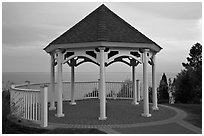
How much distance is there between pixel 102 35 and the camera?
10562 millimetres

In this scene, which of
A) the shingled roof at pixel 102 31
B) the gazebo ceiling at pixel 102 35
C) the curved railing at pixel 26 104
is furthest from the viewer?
the shingled roof at pixel 102 31

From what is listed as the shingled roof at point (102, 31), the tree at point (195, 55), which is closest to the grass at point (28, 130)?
the shingled roof at point (102, 31)

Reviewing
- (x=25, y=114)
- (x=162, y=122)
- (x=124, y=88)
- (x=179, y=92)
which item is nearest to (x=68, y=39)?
(x=25, y=114)

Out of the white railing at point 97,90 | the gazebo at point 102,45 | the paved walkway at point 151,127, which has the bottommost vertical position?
the paved walkway at point 151,127

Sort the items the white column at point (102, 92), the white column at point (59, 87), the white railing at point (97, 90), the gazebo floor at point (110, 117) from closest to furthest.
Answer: the gazebo floor at point (110, 117) < the white column at point (102, 92) < the white column at point (59, 87) < the white railing at point (97, 90)

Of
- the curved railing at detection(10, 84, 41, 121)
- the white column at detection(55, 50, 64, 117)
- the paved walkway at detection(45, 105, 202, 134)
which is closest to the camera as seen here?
the paved walkway at detection(45, 105, 202, 134)

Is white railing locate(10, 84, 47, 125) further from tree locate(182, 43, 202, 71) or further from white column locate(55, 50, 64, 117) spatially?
tree locate(182, 43, 202, 71)

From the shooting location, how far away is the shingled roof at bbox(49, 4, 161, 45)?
1064cm

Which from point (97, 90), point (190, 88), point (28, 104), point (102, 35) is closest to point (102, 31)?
point (102, 35)

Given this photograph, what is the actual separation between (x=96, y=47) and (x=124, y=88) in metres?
7.98

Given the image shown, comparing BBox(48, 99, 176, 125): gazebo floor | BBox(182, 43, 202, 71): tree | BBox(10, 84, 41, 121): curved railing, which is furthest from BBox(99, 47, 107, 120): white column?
BBox(182, 43, 202, 71): tree

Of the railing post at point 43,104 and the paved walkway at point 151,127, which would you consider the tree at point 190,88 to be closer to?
the paved walkway at point 151,127

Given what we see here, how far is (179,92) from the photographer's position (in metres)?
19.3

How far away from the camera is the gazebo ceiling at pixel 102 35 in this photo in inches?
412
